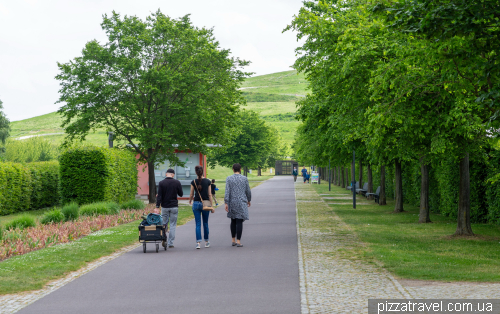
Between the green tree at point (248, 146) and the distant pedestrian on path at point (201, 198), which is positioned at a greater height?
the green tree at point (248, 146)

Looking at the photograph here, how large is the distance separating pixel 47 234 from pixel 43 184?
47.9 ft

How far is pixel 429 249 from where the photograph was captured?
37.2 ft

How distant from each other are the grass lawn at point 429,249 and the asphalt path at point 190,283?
1.77 m

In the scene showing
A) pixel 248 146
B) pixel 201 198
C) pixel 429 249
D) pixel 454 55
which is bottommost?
pixel 429 249

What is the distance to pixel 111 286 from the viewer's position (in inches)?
304

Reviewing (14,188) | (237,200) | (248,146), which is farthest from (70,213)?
(248,146)

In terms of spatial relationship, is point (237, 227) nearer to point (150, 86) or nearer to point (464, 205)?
A: point (464, 205)

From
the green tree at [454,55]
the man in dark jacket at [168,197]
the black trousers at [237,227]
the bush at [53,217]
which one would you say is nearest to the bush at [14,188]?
the bush at [53,217]

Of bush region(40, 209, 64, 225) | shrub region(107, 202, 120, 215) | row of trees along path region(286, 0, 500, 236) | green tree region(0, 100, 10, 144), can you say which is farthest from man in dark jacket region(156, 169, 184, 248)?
green tree region(0, 100, 10, 144)

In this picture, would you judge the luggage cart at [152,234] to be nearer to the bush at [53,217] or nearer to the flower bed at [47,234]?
the flower bed at [47,234]

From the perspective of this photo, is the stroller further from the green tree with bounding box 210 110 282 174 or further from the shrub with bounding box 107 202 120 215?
the green tree with bounding box 210 110 282 174

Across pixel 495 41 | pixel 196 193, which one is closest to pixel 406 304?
pixel 495 41

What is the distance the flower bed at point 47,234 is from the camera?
1139cm

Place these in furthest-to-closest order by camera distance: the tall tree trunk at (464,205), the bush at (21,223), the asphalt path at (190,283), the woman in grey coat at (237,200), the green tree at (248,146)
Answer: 1. the green tree at (248,146)
2. the bush at (21,223)
3. the tall tree trunk at (464,205)
4. the woman in grey coat at (237,200)
5. the asphalt path at (190,283)
